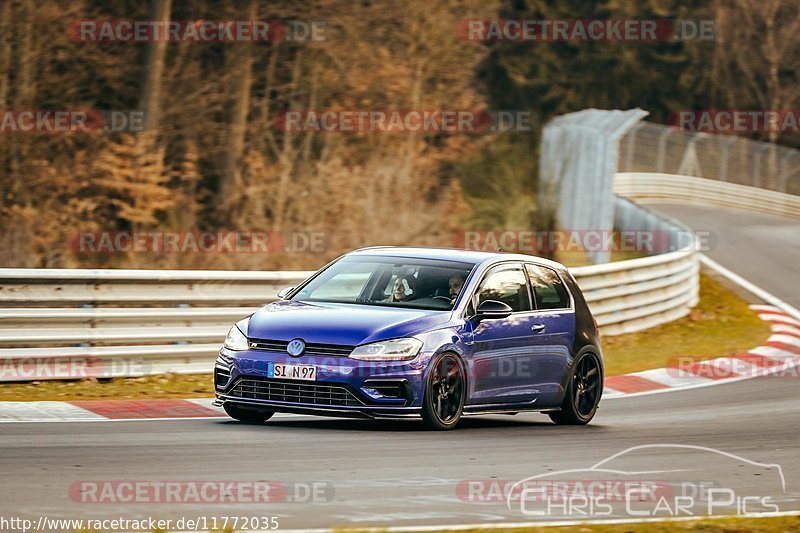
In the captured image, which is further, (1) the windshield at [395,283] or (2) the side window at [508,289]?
(2) the side window at [508,289]

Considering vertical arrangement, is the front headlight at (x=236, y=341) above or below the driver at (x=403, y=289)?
below

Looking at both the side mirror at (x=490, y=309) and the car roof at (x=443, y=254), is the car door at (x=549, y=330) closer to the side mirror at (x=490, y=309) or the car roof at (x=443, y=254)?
the car roof at (x=443, y=254)

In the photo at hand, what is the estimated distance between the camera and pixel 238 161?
30.8m

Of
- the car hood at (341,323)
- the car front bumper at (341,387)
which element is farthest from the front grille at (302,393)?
the car hood at (341,323)

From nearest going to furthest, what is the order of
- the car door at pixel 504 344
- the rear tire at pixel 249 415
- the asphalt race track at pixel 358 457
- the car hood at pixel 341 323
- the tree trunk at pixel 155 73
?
the asphalt race track at pixel 358 457, the car hood at pixel 341 323, the rear tire at pixel 249 415, the car door at pixel 504 344, the tree trunk at pixel 155 73

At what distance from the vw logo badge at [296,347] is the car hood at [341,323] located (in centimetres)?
4

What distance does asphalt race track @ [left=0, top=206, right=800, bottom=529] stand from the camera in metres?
→ 7.62

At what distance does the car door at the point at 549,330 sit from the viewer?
1234 centimetres

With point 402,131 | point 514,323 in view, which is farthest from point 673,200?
point 514,323

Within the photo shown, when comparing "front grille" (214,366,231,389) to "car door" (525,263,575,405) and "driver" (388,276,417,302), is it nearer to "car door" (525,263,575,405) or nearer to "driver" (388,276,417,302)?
"driver" (388,276,417,302)

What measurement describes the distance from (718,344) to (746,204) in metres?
32.4

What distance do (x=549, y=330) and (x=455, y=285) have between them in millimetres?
1173

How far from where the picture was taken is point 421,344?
35.6 feet

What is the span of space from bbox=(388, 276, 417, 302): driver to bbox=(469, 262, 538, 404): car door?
490mm
